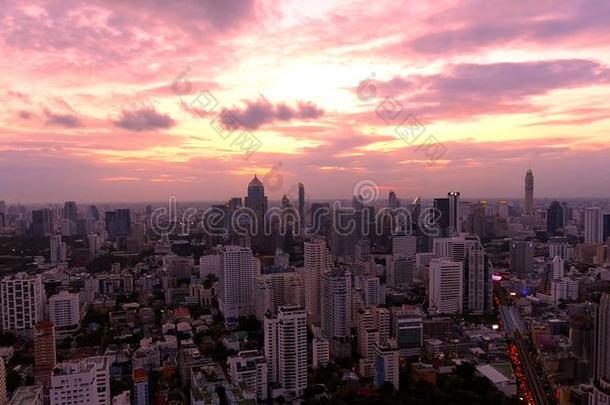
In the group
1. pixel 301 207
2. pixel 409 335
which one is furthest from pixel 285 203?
pixel 409 335

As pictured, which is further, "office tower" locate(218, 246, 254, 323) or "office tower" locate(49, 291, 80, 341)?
"office tower" locate(218, 246, 254, 323)

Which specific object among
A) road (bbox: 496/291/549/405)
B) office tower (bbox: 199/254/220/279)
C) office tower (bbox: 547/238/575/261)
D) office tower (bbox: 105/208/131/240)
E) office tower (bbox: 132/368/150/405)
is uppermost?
office tower (bbox: 105/208/131/240)

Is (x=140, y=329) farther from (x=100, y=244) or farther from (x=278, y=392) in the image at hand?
(x=100, y=244)

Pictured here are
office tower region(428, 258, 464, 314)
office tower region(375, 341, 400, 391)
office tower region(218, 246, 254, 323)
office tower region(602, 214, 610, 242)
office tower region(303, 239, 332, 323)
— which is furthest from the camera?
office tower region(602, 214, 610, 242)

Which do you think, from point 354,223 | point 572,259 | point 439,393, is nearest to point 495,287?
point 572,259

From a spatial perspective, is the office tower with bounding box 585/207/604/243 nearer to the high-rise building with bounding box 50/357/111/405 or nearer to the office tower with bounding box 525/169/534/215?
the office tower with bounding box 525/169/534/215

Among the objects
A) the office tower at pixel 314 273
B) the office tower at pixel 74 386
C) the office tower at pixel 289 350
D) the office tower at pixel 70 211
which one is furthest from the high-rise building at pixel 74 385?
the office tower at pixel 70 211

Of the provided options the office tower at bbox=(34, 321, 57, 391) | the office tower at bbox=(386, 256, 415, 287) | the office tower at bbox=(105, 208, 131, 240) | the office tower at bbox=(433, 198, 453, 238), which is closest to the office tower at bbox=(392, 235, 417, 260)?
the office tower at bbox=(433, 198, 453, 238)
